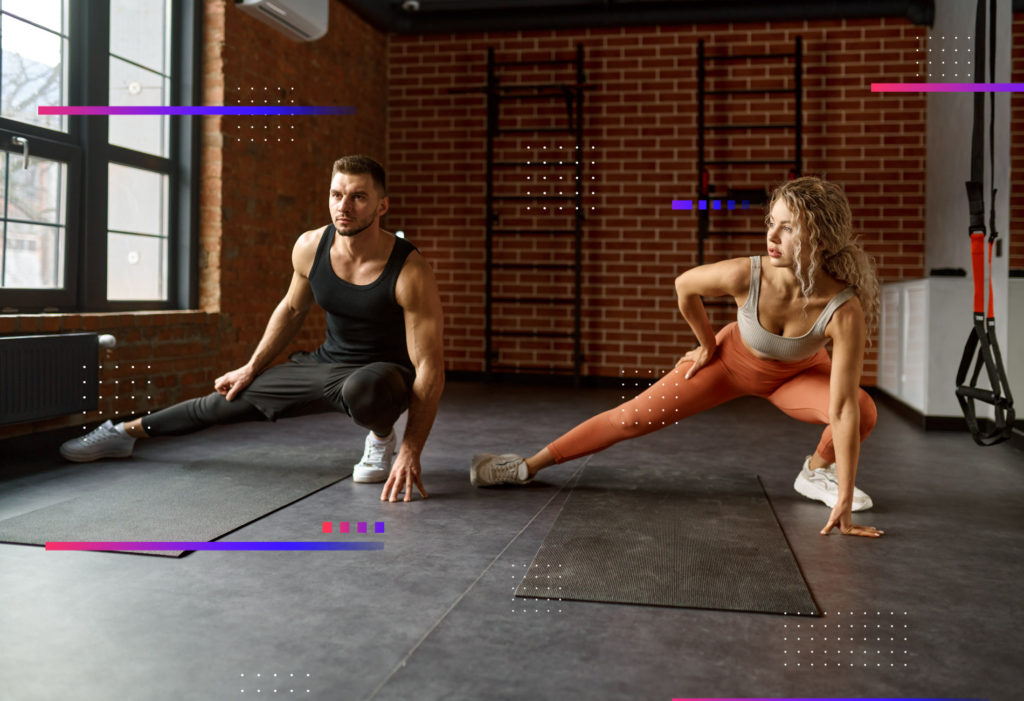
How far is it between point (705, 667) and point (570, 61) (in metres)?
5.51

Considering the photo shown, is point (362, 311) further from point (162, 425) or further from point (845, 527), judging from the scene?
point (845, 527)

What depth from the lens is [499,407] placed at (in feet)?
17.0

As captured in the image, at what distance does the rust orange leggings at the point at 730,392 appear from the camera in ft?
8.82

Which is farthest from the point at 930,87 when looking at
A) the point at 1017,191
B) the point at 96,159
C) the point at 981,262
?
the point at 96,159

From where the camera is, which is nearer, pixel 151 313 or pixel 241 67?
pixel 151 313

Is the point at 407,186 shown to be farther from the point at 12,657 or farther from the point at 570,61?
the point at 12,657

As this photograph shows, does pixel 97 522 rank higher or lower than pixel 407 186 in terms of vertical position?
lower

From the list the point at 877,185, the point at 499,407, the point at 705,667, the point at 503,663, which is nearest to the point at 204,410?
the point at 503,663

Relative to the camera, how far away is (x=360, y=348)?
2959 millimetres

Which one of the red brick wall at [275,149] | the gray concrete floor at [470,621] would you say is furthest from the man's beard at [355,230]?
the red brick wall at [275,149]
